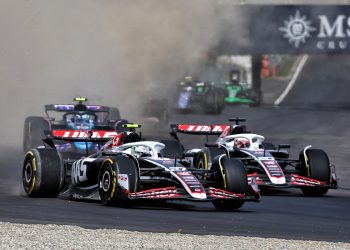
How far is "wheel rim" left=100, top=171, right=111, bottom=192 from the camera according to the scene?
15.8 metres

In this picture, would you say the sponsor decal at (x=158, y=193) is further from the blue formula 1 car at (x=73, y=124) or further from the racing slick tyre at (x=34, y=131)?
the racing slick tyre at (x=34, y=131)

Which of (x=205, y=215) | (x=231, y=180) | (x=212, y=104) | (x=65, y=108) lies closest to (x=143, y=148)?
(x=231, y=180)

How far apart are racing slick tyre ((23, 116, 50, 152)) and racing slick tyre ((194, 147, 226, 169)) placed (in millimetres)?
7876

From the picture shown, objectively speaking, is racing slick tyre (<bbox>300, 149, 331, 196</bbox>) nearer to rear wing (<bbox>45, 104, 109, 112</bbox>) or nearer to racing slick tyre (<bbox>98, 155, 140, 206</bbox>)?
racing slick tyre (<bbox>98, 155, 140, 206</bbox>)

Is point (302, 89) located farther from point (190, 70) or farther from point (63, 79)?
point (63, 79)

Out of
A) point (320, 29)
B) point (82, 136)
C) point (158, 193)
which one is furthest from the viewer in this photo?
point (320, 29)

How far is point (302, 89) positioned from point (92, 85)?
113ft

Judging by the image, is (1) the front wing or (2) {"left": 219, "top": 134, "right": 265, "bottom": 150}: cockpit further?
(2) {"left": 219, "top": 134, "right": 265, "bottom": 150}: cockpit

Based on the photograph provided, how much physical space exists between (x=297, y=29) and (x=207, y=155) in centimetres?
3515

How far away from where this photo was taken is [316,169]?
19.2 m

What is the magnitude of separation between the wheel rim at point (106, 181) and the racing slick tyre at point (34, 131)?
35.4ft

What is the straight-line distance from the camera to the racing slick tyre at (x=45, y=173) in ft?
54.6

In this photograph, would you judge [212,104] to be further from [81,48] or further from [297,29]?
[81,48]

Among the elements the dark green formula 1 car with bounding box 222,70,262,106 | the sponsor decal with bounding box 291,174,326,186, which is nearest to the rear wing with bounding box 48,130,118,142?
the sponsor decal with bounding box 291,174,326,186
